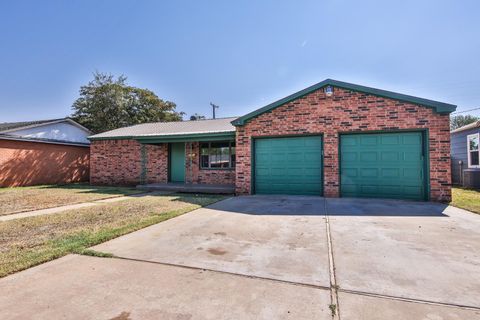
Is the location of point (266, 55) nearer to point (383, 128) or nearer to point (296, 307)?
point (383, 128)

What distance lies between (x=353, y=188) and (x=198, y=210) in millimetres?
5440

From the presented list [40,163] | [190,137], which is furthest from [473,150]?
[40,163]

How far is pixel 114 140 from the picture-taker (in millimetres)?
14352

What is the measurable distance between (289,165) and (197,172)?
17.3ft

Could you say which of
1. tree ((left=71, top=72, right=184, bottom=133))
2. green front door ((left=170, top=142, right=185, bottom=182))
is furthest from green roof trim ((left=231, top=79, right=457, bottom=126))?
tree ((left=71, top=72, right=184, bottom=133))

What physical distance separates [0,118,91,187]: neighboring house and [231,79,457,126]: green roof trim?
13.6m

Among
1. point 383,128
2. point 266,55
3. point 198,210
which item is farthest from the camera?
point 266,55

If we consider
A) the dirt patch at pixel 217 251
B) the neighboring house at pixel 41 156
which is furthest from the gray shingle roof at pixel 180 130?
the dirt patch at pixel 217 251

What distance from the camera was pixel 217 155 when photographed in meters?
12.5

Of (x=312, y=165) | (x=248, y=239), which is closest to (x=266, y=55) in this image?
(x=312, y=165)

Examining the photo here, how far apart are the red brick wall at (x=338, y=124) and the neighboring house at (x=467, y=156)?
6107mm

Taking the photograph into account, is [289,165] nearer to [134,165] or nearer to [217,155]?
[217,155]

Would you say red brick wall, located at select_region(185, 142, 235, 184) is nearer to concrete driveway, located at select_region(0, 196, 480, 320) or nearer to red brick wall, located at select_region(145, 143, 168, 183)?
red brick wall, located at select_region(145, 143, 168, 183)

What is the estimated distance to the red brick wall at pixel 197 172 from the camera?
12242mm
